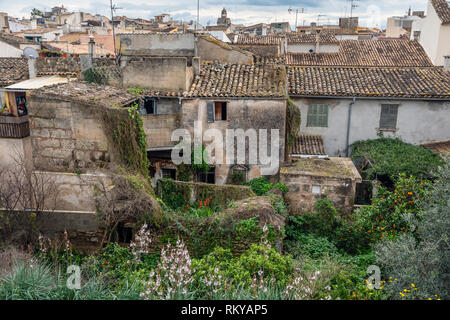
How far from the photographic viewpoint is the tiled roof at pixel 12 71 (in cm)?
2119

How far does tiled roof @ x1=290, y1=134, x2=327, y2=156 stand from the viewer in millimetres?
19344

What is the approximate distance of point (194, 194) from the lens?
14.6 meters

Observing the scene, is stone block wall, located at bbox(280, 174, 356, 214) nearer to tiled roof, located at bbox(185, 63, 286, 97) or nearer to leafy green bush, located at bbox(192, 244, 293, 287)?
tiled roof, located at bbox(185, 63, 286, 97)

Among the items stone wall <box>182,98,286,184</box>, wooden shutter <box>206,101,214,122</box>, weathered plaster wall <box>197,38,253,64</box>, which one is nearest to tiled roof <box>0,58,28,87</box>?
weathered plaster wall <box>197,38,253,64</box>

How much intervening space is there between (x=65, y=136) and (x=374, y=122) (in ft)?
52.5

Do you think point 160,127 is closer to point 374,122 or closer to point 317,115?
point 317,115

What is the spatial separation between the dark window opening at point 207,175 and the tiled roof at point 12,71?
40.6 feet

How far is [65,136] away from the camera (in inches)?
475

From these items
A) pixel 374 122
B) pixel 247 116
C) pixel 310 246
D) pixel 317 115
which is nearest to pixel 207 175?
pixel 247 116

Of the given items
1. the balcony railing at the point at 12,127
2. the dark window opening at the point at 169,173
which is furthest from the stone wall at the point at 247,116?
the balcony railing at the point at 12,127

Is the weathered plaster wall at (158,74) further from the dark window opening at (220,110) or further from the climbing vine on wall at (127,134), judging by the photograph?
the climbing vine on wall at (127,134)

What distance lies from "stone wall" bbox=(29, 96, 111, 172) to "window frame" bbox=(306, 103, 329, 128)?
12.5m

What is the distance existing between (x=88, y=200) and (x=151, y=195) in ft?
6.90

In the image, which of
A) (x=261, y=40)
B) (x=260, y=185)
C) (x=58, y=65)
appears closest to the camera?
(x=260, y=185)
